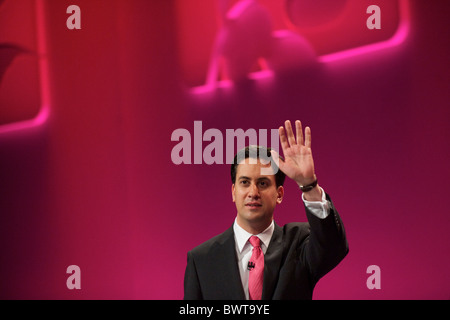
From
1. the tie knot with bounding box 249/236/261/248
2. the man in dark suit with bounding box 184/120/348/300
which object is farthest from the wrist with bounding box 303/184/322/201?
the tie knot with bounding box 249/236/261/248

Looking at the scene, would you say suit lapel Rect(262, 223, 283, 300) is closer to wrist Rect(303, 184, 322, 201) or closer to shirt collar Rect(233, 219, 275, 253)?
shirt collar Rect(233, 219, 275, 253)

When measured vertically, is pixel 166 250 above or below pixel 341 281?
above

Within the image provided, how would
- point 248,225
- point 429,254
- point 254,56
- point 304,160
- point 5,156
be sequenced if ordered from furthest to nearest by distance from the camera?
point 5,156
point 254,56
point 429,254
point 248,225
point 304,160

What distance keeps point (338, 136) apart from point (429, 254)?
2.79 feet

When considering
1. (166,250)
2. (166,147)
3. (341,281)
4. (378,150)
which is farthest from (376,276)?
(166,147)

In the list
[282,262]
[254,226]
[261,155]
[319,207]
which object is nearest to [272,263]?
[282,262]

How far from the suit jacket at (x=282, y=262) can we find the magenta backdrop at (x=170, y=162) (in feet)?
4.44

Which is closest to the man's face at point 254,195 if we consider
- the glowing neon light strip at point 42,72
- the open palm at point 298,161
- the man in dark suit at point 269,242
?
the man in dark suit at point 269,242

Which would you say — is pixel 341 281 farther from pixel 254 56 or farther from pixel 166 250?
pixel 254 56

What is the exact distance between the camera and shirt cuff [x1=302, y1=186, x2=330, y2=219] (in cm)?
159

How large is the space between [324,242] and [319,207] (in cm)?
11

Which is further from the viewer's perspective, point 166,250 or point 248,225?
point 166,250

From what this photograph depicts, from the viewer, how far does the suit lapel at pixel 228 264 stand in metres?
1.65

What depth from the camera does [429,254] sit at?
2.96m
